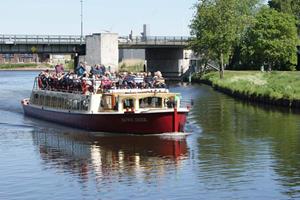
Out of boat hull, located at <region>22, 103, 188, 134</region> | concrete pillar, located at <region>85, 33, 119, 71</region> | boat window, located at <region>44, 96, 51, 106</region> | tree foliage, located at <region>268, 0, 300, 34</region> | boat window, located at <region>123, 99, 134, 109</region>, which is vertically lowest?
boat hull, located at <region>22, 103, 188, 134</region>

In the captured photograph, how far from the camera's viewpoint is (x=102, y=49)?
123 m

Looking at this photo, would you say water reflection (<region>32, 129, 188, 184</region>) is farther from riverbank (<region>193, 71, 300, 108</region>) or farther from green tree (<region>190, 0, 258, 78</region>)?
green tree (<region>190, 0, 258, 78</region>)

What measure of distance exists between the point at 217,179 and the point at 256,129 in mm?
18928

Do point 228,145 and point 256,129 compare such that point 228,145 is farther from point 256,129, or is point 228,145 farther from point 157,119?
point 256,129

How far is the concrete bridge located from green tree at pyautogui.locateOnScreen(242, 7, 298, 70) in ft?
71.8

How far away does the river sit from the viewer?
3050 centimetres

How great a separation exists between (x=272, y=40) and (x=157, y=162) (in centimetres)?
7901

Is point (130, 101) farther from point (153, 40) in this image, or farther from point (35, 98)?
point (153, 40)

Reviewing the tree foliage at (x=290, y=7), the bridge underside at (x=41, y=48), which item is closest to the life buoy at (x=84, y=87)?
the bridge underside at (x=41, y=48)

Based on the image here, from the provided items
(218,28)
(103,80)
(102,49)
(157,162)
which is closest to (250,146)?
(157,162)

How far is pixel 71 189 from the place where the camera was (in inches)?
1226

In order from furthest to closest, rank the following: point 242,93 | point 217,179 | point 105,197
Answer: point 242,93
point 217,179
point 105,197

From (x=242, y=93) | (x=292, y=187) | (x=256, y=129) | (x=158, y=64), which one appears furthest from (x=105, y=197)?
(x=158, y=64)

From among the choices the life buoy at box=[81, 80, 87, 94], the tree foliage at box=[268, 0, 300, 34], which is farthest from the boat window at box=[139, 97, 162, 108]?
the tree foliage at box=[268, 0, 300, 34]
